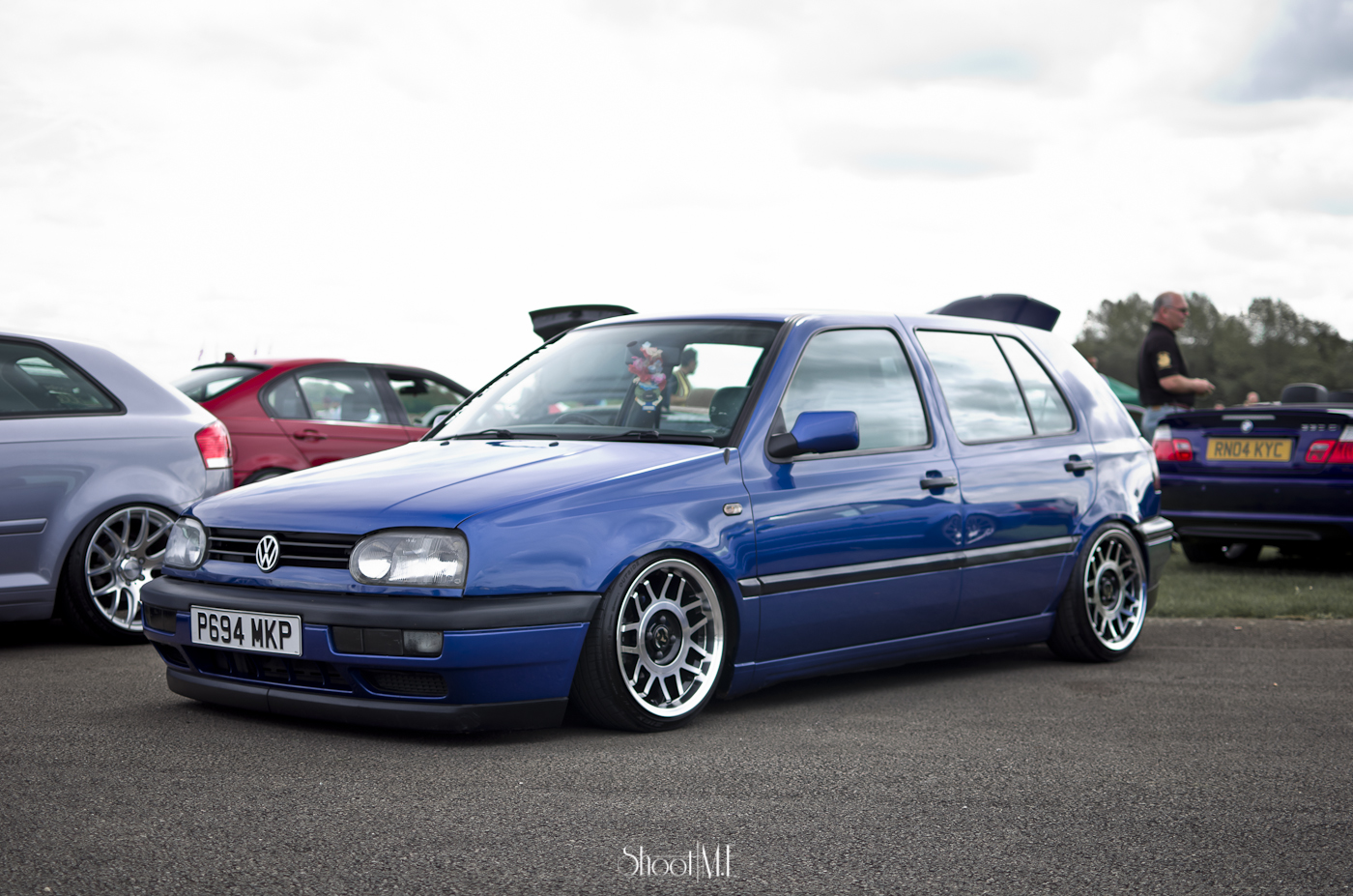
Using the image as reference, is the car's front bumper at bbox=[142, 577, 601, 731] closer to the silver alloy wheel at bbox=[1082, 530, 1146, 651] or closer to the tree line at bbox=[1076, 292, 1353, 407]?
the silver alloy wheel at bbox=[1082, 530, 1146, 651]

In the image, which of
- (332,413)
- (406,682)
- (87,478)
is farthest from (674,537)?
(332,413)

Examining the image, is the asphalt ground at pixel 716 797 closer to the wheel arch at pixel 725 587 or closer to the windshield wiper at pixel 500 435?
the wheel arch at pixel 725 587

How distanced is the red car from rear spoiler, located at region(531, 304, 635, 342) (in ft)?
3.27

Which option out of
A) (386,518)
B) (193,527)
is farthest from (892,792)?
(193,527)

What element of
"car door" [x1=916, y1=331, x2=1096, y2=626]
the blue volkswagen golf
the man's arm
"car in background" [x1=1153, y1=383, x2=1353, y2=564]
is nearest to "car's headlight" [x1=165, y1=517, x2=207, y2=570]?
the blue volkswagen golf

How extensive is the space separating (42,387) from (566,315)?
13.5 feet

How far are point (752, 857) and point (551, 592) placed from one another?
4.36ft

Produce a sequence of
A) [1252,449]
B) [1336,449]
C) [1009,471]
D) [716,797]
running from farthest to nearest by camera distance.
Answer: [1252,449], [1336,449], [1009,471], [716,797]

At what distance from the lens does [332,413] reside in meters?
10.3

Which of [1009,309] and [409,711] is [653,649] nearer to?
[409,711]

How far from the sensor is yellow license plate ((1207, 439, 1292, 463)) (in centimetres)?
1000

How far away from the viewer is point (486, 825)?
350cm

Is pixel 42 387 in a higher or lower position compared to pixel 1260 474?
higher

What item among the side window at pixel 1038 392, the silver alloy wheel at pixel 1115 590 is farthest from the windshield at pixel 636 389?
the silver alloy wheel at pixel 1115 590
